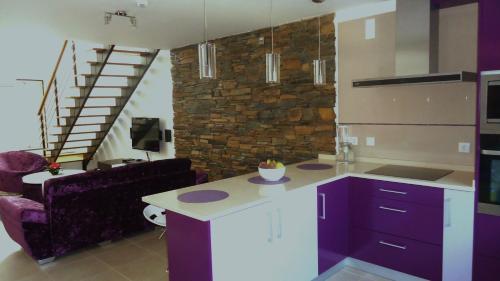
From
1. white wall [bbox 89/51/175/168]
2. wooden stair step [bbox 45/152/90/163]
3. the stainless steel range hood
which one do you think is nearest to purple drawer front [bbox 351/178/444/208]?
the stainless steel range hood

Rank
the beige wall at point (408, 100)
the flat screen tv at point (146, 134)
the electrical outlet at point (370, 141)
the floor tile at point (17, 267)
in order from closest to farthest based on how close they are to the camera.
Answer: the beige wall at point (408, 100) → the floor tile at point (17, 267) → the electrical outlet at point (370, 141) → the flat screen tv at point (146, 134)

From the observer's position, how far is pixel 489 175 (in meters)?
2.38

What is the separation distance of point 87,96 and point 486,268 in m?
5.87

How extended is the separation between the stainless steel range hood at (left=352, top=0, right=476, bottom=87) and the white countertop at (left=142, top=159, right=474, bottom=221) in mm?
778

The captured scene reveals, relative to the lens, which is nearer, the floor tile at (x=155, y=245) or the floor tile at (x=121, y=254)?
the floor tile at (x=121, y=254)

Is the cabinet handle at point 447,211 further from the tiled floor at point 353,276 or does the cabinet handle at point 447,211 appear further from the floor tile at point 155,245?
the floor tile at point 155,245

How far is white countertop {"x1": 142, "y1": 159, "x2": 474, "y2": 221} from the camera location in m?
2.08

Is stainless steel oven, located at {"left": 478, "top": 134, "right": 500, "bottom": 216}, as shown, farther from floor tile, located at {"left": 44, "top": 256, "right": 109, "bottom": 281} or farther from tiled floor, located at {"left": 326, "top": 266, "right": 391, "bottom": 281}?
floor tile, located at {"left": 44, "top": 256, "right": 109, "bottom": 281}

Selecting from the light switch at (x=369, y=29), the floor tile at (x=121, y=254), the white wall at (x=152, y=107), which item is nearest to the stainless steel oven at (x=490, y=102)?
the light switch at (x=369, y=29)

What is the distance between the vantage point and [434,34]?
295 cm

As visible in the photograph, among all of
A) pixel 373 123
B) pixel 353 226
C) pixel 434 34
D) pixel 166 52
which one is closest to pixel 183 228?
pixel 353 226

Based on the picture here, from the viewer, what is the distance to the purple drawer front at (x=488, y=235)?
7.79ft

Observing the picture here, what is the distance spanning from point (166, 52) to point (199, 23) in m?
1.89

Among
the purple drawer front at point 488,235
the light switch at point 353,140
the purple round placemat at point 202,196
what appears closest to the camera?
the purple round placemat at point 202,196
